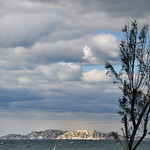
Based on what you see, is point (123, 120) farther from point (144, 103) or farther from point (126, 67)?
point (126, 67)

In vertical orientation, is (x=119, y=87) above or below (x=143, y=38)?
below

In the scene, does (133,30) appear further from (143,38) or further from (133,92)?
(133,92)

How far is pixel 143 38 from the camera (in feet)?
68.6

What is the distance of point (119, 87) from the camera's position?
20.9 meters

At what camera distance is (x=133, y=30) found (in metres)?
20.9

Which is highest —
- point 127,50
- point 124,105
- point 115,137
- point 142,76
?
point 127,50

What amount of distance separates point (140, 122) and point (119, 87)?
7.64ft

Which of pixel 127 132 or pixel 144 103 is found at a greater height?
pixel 144 103

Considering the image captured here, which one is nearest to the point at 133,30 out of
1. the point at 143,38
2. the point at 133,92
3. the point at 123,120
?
the point at 143,38

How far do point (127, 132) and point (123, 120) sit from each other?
0.78 m

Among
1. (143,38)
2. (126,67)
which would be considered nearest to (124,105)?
(126,67)

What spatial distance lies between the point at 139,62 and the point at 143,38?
143 centimetres

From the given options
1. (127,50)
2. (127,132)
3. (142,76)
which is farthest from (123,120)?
(127,50)

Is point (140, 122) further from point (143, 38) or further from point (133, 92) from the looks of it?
point (143, 38)
